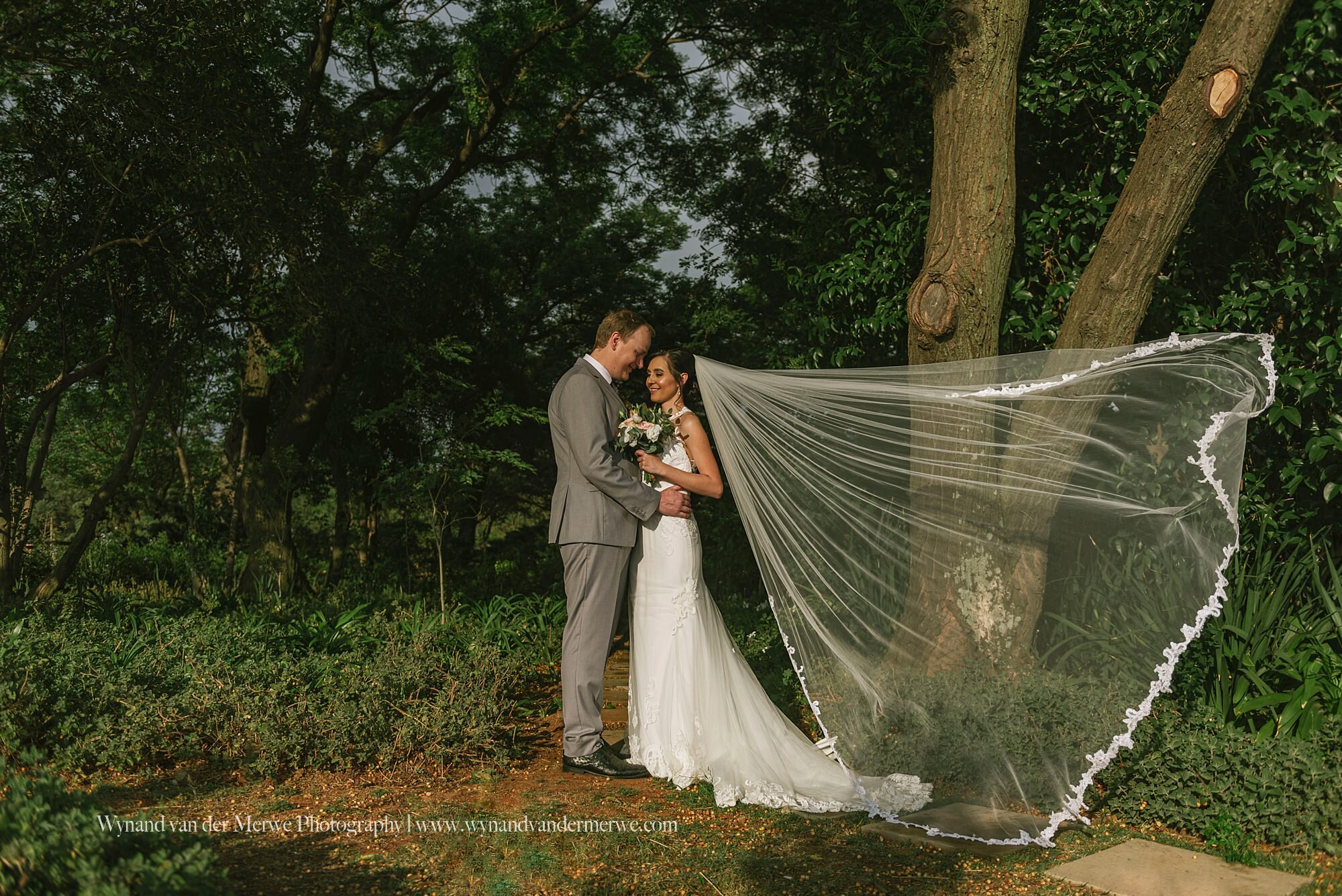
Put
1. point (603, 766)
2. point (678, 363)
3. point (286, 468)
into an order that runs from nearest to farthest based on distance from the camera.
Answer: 1. point (603, 766)
2. point (678, 363)
3. point (286, 468)

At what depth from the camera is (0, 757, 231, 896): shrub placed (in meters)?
2.36

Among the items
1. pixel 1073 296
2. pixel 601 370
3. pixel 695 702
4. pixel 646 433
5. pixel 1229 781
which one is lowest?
pixel 1229 781

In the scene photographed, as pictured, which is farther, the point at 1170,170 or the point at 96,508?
the point at 96,508

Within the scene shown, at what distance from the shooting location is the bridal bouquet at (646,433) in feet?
17.4

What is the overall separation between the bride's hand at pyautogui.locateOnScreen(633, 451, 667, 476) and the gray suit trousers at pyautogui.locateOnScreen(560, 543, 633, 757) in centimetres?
45

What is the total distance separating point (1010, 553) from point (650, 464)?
1891 millimetres

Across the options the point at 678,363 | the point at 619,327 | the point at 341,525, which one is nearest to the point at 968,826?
the point at 678,363

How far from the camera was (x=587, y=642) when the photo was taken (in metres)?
5.27

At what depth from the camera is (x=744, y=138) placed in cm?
1188

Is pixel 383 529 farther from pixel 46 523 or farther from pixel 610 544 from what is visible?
pixel 610 544

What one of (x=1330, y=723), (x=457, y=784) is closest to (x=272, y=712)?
(x=457, y=784)

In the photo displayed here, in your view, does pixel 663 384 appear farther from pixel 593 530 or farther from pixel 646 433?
pixel 593 530

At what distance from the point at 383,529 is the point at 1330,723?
36.9 ft

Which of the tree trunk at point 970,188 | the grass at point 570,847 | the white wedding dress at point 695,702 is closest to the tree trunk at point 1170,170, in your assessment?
the tree trunk at point 970,188
